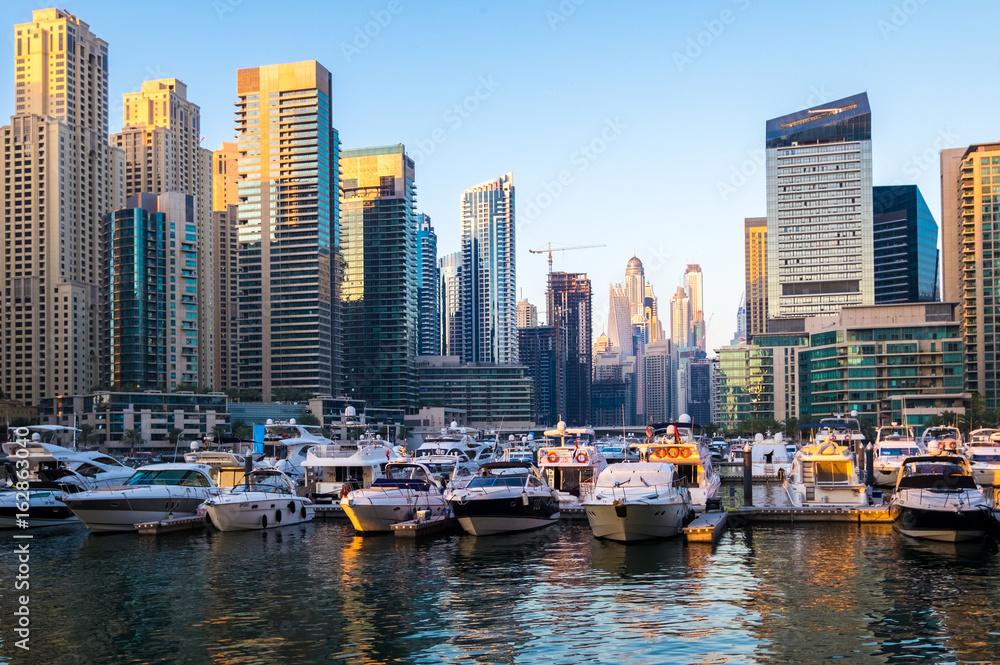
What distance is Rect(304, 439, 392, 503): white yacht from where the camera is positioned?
6322 cm

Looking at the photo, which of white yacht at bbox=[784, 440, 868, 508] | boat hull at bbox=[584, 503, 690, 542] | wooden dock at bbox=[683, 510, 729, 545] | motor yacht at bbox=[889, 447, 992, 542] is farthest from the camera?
white yacht at bbox=[784, 440, 868, 508]

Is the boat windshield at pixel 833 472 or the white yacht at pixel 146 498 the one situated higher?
the boat windshield at pixel 833 472

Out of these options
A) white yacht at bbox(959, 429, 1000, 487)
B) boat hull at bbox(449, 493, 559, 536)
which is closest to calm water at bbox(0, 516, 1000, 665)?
boat hull at bbox(449, 493, 559, 536)

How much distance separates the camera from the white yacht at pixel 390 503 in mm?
48656

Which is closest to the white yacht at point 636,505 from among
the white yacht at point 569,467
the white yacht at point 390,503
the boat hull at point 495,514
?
the boat hull at point 495,514

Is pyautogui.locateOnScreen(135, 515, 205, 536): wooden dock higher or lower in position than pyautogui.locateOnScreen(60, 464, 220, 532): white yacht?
lower

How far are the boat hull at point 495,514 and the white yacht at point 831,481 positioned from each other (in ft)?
48.4

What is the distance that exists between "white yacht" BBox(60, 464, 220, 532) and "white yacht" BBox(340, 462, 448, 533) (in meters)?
8.69

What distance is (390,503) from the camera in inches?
1938

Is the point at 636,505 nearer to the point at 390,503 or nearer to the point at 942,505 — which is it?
the point at 942,505

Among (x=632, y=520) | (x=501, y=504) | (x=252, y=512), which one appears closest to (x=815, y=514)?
(x=632, y=520)

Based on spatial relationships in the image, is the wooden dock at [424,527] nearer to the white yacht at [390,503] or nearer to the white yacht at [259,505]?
the white yacht at [390,503]

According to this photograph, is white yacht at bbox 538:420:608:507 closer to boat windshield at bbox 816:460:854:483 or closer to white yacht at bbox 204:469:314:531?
boat windshield at bbox 816:460:854:483

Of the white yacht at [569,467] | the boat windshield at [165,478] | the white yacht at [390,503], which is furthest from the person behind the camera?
the white yacht at [569,467]
